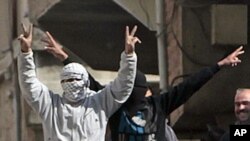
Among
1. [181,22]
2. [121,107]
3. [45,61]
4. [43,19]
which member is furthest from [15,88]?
[121,107]

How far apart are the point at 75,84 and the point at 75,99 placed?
93mm

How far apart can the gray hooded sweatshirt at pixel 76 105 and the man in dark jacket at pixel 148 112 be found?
0.69 ft

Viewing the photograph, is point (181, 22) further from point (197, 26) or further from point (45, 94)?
point (45, 94)

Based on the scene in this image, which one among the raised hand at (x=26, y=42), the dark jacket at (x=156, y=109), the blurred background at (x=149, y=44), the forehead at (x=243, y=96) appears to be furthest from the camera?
the blurred background at (x=149, y=44)

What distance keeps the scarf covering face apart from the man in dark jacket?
36 cm

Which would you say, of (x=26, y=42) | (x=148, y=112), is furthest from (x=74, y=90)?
(x=148, y=112)

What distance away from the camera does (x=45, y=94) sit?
663 cm

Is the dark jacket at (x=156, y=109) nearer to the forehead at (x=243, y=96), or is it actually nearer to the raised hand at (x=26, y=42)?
the forehead at (x=243, y=96)

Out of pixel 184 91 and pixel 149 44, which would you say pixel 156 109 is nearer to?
pixel 184 91

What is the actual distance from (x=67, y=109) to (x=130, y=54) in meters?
0.52

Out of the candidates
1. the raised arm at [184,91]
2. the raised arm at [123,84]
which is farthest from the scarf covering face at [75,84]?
the raised arm at [184,91]

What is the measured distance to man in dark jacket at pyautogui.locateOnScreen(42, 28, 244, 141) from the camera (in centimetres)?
681

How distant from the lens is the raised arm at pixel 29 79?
6500 millimetres

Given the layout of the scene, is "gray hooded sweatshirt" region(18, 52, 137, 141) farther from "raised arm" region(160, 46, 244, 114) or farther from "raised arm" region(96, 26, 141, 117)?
"raised arm" region(160, 46, 244, 114)
